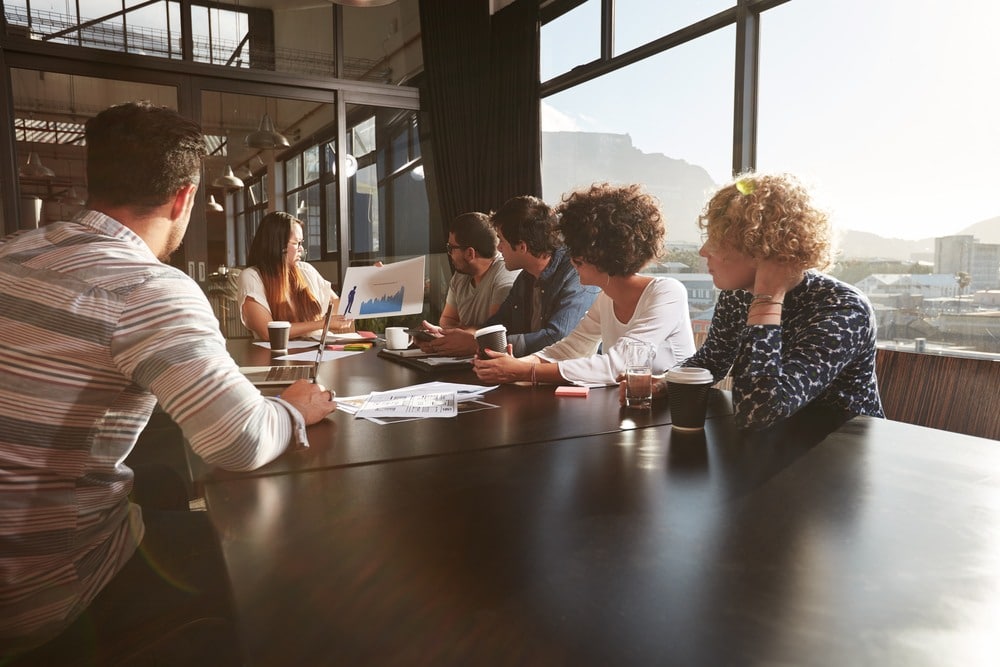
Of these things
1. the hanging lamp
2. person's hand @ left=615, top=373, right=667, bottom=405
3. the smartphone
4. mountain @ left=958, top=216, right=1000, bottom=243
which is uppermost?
the hanging lamp

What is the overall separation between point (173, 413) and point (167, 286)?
0.19 m

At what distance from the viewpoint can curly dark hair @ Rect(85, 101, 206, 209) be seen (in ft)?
3.94

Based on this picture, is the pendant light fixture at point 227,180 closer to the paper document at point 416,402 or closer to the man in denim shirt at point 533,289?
the man in denim shirt at point 533,289

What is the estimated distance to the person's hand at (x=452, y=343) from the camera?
8.45 ft

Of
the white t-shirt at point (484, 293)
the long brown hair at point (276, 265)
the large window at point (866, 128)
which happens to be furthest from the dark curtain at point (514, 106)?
the long brown hair at point (276, 265)

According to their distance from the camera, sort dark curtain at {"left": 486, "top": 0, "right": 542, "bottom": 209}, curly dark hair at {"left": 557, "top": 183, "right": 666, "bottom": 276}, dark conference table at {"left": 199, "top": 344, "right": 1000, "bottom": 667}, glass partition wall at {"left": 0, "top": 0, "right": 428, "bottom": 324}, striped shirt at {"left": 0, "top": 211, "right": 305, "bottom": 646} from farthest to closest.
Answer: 1. dark curtain at {"left": 486, "top": 0, "right": 542, "bottom": 209}
2. glass partition wall at {"left": 0, "top": 0, "right": 428, "bottom": 324}
3. curly dark hair at {"left": 557, "top": 183, "right": 666, "bottom": 276}
4. striped shirt at {"left": 0, "top": 211, "right": 305, "bottom": 646}
5. dark conference table at {"left": 199, "top": 344, "right": 1000, "bottom": 667}

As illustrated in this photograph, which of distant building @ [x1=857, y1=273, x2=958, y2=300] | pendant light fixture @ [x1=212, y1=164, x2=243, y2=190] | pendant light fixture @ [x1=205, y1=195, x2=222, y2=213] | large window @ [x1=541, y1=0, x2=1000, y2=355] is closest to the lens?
large window @ [x1=541, y1=0, x2=1000, y2=355]

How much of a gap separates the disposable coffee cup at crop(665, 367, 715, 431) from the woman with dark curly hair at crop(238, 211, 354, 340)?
2.22 meters

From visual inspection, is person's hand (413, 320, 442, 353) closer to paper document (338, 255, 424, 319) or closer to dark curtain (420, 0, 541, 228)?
paper document (338, 255, 424, 319)

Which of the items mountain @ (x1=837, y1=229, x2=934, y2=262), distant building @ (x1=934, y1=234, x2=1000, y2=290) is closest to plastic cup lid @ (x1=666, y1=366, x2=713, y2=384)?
mountain @ (x1=837, y1=229, x2=934, y2=262)

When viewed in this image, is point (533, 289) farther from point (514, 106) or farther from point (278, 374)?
point (514, 106)

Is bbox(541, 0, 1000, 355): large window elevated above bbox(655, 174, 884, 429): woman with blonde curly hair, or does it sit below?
above

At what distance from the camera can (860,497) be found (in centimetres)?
92

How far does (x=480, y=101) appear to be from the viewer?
541 cm
